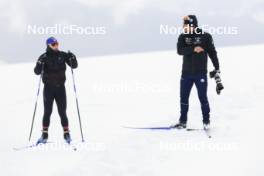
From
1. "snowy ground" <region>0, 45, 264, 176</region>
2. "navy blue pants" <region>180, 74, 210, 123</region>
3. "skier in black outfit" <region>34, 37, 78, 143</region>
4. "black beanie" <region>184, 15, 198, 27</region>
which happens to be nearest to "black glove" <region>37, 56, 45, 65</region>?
"skier in black outfit" <region>34, 37, 78, 143</region>

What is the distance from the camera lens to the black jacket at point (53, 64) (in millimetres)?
10156

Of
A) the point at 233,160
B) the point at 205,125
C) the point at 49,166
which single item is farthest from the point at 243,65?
the point at 49,166

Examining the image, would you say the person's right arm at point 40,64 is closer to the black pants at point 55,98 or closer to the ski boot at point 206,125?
the black pants at point 55,98

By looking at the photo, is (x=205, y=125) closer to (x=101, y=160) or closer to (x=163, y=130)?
(x=163, y=130)

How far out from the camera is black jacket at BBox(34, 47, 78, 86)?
1016cm

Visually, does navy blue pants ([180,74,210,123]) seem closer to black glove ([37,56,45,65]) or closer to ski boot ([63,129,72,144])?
→ ski boot ([63,129,72,144])

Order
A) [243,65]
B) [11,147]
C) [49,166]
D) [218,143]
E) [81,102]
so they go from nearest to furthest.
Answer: [49,166] < [218,143] < [11,147] < [81,102] < [243,65]

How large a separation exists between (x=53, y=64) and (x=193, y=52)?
304 cm

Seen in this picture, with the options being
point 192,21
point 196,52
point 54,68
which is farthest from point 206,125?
point 54,68

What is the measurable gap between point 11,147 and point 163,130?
11.3 ft

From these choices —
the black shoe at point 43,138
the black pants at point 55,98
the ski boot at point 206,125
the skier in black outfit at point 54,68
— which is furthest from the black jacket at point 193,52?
the black shoe at point 43,138

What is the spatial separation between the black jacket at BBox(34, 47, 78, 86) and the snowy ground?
1.42 m

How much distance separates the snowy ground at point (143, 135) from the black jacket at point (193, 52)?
1.47 meters

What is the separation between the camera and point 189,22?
34.4 ft
